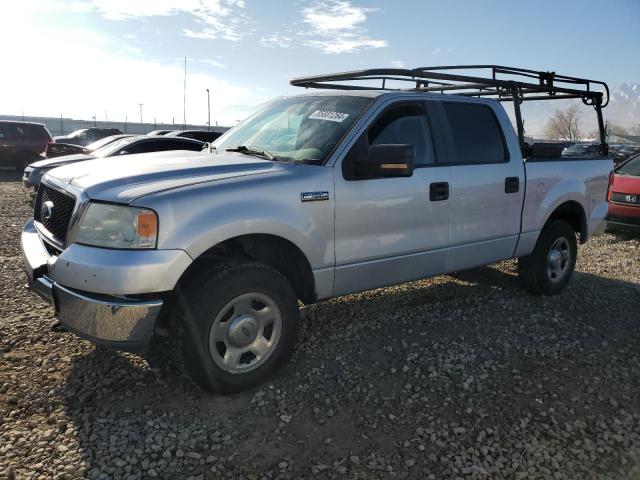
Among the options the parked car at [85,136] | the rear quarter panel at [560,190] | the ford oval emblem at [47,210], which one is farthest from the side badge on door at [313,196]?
the parked car at [85,136]

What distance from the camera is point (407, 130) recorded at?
4012 millimetres

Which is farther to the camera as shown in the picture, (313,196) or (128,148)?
(128,148)

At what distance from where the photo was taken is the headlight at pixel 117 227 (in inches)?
Result: 109

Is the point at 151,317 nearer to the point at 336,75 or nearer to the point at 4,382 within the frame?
the point at 4,382

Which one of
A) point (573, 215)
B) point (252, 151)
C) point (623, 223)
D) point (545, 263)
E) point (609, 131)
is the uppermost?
point (609, 131)

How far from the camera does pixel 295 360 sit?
3.69 meters

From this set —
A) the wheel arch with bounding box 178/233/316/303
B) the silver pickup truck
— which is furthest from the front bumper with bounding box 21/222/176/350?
the wheel arch with bounding box 178/233/316/303

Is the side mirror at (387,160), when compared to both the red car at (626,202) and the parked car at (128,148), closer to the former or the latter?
the red car at (626,202)

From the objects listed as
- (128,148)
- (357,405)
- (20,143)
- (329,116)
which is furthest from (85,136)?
(357,405)

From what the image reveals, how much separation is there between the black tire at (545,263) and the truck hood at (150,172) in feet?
9.91

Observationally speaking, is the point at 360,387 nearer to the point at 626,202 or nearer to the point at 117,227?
the point at 117,227

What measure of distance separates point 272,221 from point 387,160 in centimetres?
85

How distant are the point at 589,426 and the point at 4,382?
3572mm

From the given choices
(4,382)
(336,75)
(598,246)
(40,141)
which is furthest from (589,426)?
(40,141)
